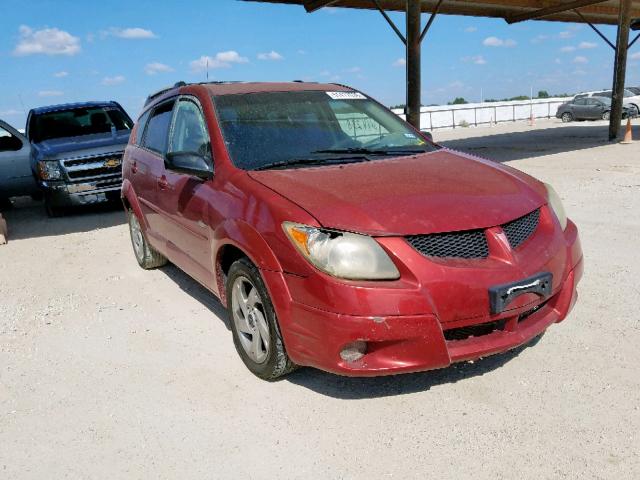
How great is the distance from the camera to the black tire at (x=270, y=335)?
298 centimetres

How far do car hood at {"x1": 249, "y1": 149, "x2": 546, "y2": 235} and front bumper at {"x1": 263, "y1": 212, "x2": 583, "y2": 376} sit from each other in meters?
0.26

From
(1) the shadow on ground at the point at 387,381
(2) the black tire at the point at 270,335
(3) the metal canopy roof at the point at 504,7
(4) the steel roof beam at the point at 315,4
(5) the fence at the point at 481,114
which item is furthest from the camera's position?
(5) the fence at the point at 481,114

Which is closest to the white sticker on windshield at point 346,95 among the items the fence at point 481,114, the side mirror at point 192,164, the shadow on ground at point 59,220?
the side mirror at point 192,164

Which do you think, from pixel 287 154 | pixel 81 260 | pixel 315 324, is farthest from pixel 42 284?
pixel 315 324

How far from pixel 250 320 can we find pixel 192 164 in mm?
1031

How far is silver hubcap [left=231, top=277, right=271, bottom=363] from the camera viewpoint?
3.16 metres

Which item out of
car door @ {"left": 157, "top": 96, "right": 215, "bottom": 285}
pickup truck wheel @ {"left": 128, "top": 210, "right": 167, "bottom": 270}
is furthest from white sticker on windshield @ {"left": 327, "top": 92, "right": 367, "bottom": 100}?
pickup truck wheel @ {"left": 128, "top": 210, "right": 167, "bottom": 270}

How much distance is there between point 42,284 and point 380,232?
14.1 feet

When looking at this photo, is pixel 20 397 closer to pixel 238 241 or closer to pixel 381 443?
pixel 238 241

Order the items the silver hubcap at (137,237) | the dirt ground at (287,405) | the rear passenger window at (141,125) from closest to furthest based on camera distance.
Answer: the dirt ground at (287,405) < the rear passenger window at (141,125) < the silver hubcap at (137,237)

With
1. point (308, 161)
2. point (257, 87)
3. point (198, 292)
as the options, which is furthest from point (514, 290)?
point (198, 292)

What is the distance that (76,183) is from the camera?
359 inches

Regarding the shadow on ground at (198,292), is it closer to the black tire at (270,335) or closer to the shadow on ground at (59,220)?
the black tire at (270,335)

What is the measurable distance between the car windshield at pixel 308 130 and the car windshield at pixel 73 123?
6.98 metres
